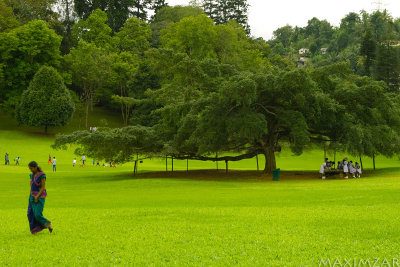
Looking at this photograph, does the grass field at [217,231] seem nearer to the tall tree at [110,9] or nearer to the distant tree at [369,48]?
the distant tree at [369,48]

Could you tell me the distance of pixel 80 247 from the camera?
10.3 metres

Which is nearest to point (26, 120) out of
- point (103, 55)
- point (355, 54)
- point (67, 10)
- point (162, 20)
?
point (103, 55)

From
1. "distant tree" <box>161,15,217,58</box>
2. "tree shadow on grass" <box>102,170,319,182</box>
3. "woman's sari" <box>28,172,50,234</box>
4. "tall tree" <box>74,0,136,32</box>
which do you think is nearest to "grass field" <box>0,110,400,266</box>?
"woman's sari" <box>28,172,50,234</box>

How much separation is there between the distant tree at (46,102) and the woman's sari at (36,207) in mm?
58527

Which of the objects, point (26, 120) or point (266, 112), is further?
point (26, 120)

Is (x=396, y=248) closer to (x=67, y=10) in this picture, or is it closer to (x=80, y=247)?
(x=80, y=247)

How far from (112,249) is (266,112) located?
27207 mm

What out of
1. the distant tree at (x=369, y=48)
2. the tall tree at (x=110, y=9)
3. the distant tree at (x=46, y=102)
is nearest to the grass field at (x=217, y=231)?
the distant tree at (x=46, y=102)

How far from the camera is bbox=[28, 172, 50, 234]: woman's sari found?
11611 millimetres

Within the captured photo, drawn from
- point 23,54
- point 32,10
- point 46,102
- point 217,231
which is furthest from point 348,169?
point 32,10

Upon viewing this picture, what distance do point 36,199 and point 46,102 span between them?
59716 mm

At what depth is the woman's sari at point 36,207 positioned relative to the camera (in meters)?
11.6

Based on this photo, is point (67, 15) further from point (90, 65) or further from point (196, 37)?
point (196, 37)

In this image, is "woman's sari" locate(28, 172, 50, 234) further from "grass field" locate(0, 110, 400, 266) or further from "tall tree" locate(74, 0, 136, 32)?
"tall tree" locate(74, 0, 136, 32)
